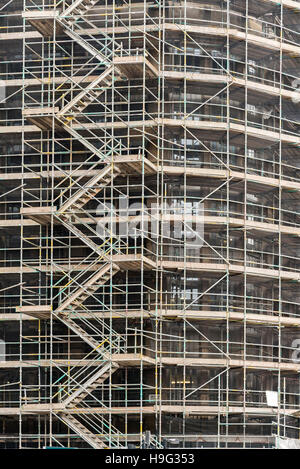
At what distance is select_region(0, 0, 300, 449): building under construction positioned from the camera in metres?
48.3

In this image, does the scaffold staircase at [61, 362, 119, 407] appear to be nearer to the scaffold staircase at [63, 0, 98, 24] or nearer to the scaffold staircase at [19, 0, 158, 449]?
the scaffold staircase at [19, 0, 158, 449]

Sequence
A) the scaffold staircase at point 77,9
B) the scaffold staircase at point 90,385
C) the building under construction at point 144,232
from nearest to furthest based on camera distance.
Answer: the scaffold staircase at point 90,385, the building under construction at point 144,232, the scaffold staircase at point 77,9

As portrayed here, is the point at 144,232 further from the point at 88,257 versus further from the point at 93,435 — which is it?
the point at 93,435

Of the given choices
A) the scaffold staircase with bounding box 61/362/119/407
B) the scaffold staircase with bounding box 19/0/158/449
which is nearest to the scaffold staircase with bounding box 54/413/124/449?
the scaffold staircase with bounding box 19/0/158/449

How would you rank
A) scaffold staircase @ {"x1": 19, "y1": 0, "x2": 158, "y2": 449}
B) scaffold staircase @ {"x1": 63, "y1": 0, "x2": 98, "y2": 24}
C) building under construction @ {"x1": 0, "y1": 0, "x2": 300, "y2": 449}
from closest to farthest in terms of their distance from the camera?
scaffold staircase @ {"x1": 19, "y1": 0, "x2": 158, "y2": 449} < building under construction @ {"x1": 0, "y1": 0, "x2": 300, "y2": 449} < scaffold staircase @ {"x1": 63, "y1": 0, "x2": 98, "y2": 24}

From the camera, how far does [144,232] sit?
48625 mm

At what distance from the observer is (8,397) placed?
4981 cm

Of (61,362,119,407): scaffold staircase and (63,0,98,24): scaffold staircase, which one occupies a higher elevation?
(63,0,98,24): scaffold staircase

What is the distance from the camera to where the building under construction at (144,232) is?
48281 millimetres

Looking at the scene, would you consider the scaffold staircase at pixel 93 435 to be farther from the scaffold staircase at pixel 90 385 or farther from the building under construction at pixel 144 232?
the scaffold staircase at pixel 90 385

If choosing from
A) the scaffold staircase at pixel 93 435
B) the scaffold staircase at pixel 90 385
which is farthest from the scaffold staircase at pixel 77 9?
the scaffold staircase at pixel 93 435

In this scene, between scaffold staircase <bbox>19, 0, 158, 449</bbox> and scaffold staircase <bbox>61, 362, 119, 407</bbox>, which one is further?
scaffold staircase <bbox>19, 0, 158, 449</bbox>
